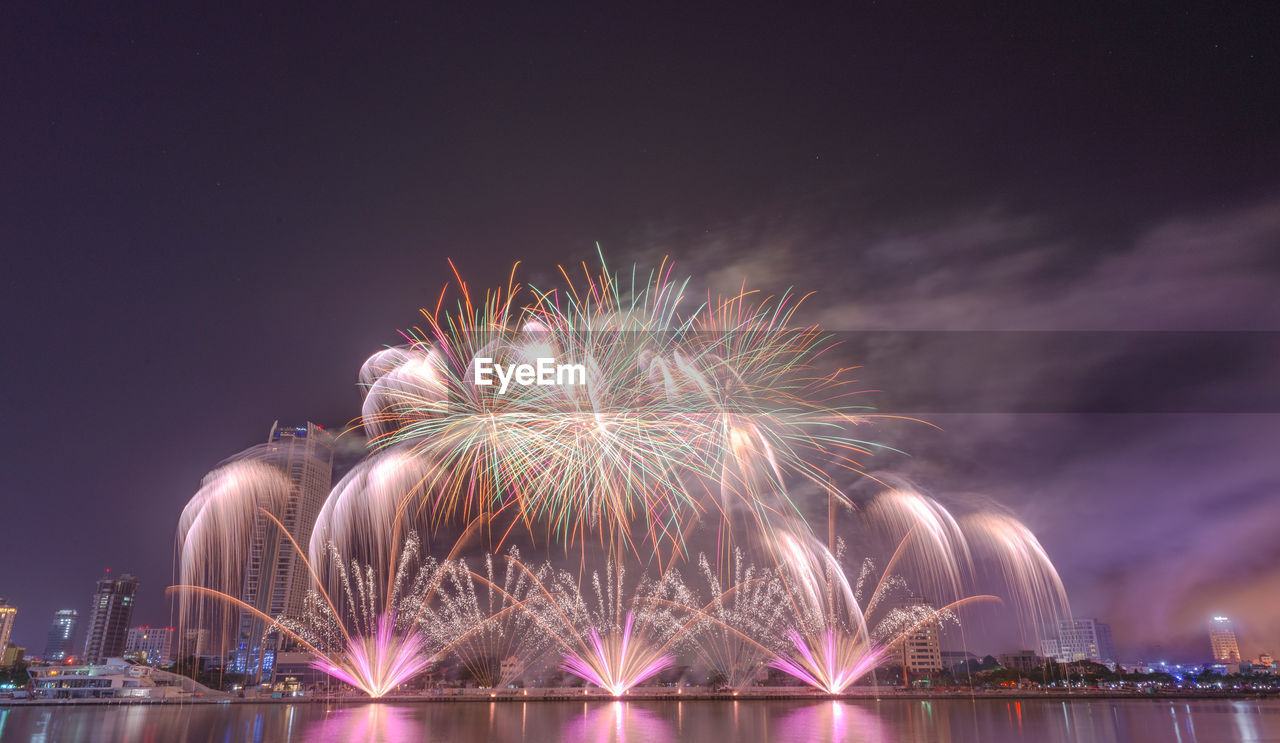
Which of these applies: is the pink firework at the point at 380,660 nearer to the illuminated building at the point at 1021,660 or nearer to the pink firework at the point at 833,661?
the pink firework at the point at 833,661

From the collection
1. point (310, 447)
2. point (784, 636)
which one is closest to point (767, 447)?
point (784, 636)

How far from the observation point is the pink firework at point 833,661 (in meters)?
55.4

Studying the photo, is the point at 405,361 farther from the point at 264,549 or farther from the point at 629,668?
the point at 264,549

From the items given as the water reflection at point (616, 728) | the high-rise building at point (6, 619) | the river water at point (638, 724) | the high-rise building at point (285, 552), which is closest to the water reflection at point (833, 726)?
the river water at point (638, 724)

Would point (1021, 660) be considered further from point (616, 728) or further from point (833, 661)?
point (616, 728)

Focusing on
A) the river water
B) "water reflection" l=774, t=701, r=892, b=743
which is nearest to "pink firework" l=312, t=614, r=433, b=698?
the river water

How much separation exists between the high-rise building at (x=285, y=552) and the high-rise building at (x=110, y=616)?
94296 mm

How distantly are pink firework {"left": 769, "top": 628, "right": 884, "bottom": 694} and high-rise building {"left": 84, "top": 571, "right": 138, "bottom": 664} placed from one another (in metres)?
171

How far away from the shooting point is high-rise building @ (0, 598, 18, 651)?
140m

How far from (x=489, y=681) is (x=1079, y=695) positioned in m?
57.9

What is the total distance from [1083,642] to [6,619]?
203m

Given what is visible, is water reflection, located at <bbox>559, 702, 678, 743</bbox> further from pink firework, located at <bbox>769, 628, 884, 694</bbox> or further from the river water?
pink firework, located at <bbox>769, 628, 884, 694</bbox>

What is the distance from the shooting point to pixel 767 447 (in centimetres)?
2544

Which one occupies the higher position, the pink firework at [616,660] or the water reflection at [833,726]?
the pink firework at [616,660]
